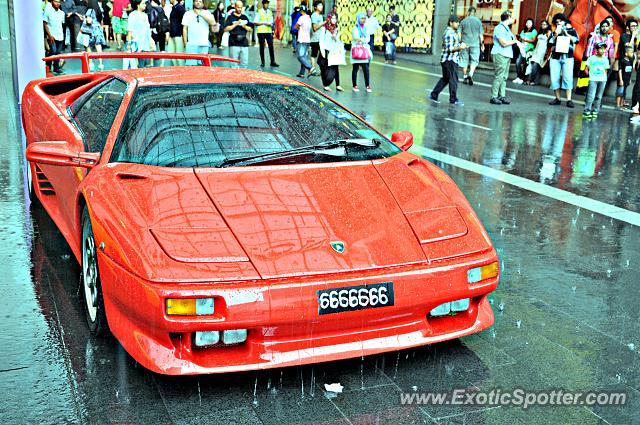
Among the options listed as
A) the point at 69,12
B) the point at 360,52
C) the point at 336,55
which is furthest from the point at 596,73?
the point at 69,12

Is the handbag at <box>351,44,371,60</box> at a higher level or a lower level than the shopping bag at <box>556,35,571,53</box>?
lower

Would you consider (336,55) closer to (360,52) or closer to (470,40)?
(360,52)

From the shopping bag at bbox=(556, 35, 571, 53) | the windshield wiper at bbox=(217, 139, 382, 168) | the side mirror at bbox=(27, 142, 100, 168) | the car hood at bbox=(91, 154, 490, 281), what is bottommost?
the car hood at bbox=(91, 154, 490, 281)

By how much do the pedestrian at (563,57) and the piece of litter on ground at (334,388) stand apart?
14.0m

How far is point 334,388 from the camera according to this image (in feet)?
11.7

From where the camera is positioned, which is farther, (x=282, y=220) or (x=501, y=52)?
(x=501, y=52)

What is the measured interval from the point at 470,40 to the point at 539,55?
1.81m

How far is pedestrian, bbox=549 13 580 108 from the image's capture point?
16.0 m

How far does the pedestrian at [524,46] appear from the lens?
19.8 m

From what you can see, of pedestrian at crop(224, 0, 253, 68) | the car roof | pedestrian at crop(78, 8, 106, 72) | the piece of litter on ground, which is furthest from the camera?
pedestrian at crop(78, 8, 106, 72)

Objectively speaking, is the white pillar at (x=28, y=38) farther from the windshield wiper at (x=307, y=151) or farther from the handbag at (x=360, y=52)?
the handbag at (x=360, y=52)

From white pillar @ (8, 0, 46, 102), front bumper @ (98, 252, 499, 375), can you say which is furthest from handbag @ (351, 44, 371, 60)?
front bumper @ (98, 252, 499, 375)

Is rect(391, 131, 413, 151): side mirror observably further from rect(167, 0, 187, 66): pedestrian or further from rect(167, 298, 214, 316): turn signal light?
rect(167, 0, 187, 66): pedestrian

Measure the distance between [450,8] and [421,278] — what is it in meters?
23.0
